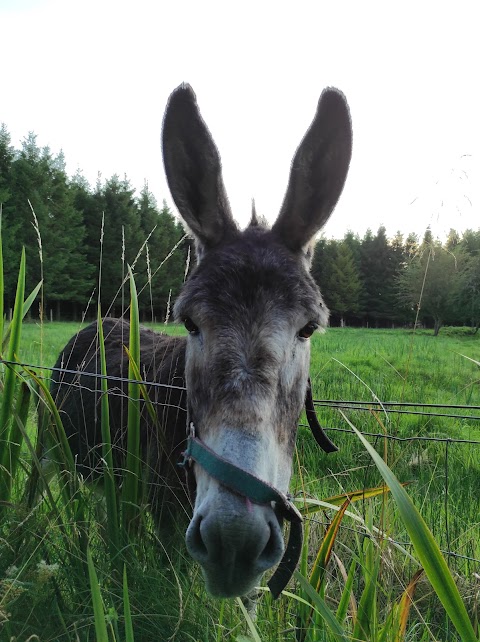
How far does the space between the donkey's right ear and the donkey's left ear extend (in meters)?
0.31

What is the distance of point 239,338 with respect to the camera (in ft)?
5.57

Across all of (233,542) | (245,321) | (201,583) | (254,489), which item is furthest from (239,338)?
(201,583)

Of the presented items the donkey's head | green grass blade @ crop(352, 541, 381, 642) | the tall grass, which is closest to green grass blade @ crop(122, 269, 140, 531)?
the tall grass

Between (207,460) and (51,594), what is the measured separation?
1.11 meters

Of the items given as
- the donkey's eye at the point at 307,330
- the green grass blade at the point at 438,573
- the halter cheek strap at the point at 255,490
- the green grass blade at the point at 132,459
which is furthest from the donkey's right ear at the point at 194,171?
the green grass blade at the point at 438,573

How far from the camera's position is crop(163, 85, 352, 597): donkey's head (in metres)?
1.40

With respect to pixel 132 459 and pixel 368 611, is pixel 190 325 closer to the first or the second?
pixel 132 459

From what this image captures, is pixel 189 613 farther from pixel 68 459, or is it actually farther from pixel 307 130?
pixel 307 130

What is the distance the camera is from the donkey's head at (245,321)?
140 centimetres

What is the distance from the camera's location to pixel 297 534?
64.2 inches

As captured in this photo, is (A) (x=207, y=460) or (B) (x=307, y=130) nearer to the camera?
(A) (x=207, y=460)

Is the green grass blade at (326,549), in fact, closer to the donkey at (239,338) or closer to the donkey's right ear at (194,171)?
the donkey at (239,338)

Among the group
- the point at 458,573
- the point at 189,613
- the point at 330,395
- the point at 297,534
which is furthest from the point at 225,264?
the point at 330,395

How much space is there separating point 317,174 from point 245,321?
967 millimetres
